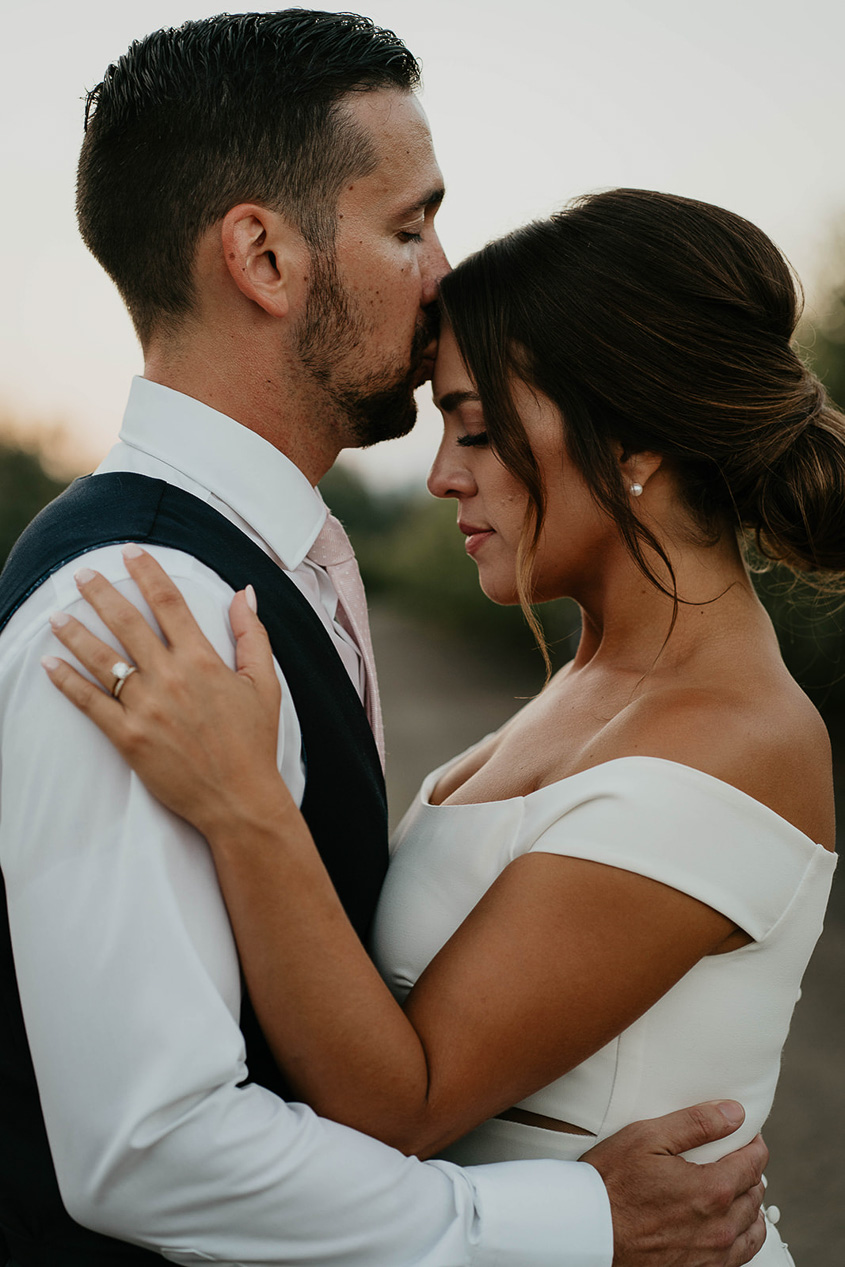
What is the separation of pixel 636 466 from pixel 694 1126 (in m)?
1.20

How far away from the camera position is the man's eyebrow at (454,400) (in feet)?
7.10

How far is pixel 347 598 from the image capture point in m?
2.13

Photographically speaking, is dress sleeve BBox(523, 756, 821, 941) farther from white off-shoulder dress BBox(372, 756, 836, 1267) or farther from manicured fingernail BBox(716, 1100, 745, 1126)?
manicured fingernail BBox(716, 1100, 745, 1126)

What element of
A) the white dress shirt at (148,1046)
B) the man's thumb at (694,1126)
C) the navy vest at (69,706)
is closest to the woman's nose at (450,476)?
the navy vest at (69,706)

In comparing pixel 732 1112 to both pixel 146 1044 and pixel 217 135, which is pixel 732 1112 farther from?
pixel 217 135

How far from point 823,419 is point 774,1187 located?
3895 millimetres

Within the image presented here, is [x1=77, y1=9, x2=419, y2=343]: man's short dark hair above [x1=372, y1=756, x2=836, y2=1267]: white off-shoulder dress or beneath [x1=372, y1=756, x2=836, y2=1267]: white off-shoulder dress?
above

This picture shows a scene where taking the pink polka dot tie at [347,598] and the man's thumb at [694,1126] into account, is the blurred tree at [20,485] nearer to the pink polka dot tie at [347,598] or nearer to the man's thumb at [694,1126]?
the pink polka dot tie at [347,598]

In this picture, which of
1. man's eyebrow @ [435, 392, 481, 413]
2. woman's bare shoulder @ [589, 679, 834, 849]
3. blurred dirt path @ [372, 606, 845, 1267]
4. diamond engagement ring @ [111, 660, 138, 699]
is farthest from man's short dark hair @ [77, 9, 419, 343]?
blurred dirt path @ [372, 606, 845, 1267]

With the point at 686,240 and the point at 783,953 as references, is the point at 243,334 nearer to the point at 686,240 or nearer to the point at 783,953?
the point at 686,240

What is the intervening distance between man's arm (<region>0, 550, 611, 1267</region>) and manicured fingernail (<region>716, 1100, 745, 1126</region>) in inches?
23.6

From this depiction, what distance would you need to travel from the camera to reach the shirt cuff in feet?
4.97

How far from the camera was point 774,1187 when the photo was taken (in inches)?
184

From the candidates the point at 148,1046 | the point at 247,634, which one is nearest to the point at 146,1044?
the point at 148,1046
